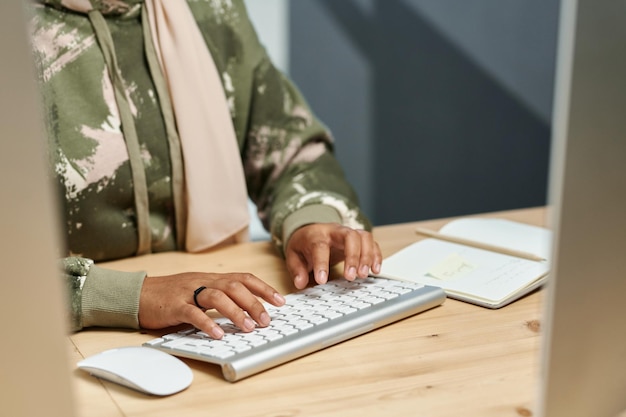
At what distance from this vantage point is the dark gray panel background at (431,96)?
7.42ft

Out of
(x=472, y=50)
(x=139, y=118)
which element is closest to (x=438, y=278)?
(x=139, y=118)

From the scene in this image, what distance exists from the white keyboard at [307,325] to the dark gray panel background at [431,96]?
57.6 inches

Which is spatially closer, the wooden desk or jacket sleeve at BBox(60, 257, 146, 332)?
the wooden desk

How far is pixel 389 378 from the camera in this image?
2.39 ft

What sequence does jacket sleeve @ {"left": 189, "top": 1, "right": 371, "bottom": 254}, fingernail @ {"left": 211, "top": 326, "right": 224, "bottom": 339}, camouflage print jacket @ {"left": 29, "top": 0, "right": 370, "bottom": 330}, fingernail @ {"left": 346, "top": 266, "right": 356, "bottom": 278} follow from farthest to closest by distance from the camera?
1. jacket sleeve @ {"left": 189, "top": 1, "right": 371, "bottom": 254}
2. camouflage print jacket @ {"left": 29, "top": 0, "right": 370, "bottom": 330}
3. fingernail @ {"left": 346, "top": 266, "right": 356, "bottom": 278}
4. fingernail @ {"left": 211, "top": 326, "right": 224, "bottom": 339}

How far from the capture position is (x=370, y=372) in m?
0.74

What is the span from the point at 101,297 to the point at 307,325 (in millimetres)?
241

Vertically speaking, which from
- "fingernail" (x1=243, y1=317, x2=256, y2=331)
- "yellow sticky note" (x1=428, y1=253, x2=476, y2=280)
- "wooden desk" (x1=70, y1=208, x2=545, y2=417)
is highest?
"fingernail" (x1=243, y1=317, x2=256, y2=331)

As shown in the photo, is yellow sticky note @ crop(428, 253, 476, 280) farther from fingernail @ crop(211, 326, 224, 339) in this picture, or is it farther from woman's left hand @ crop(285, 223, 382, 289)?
fingernail @ crop(211, 326, 224, 339)

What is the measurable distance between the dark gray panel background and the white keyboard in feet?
4.80

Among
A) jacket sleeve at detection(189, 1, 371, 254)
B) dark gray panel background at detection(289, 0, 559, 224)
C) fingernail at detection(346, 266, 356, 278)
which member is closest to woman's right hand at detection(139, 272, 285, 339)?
fingernail at detection(346, 266, 356, 278)

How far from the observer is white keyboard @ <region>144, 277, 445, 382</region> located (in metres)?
0.74

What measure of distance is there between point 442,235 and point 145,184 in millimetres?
449

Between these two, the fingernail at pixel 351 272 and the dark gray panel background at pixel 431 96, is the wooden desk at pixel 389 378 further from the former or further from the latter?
the dark gray panel background at pixel 431 96
